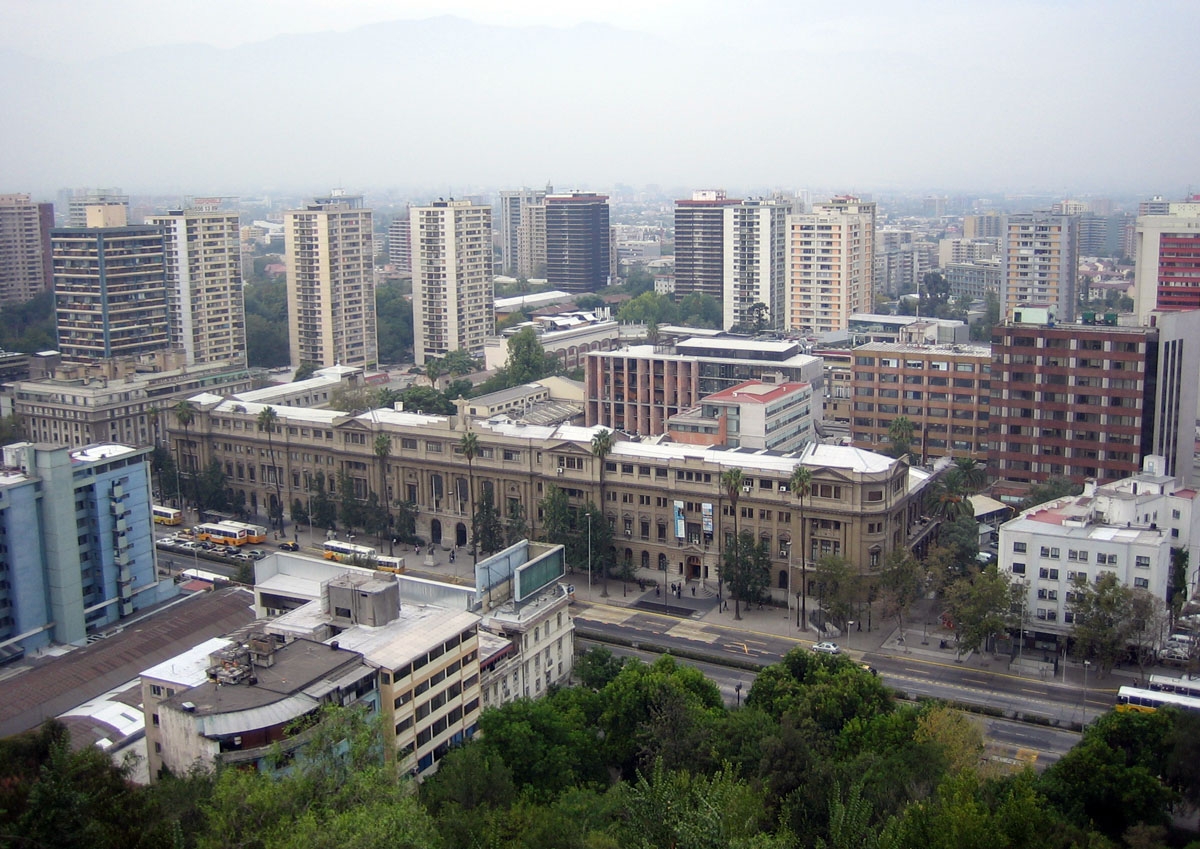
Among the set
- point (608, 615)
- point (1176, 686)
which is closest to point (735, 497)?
point (608, 615)

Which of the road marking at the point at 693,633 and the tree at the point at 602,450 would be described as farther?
the tree at the point at 602,450

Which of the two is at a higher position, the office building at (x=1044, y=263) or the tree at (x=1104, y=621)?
the office building at (x=1044, y=263)

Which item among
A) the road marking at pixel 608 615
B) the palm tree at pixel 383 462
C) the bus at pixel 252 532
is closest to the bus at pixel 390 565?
the palm tree at pixel 383 462

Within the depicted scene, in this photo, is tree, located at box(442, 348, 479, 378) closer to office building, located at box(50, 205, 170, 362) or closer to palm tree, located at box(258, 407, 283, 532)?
office building, located at box(50, 205, 170, 362)

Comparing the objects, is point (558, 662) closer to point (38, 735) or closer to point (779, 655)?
point (779, 655)

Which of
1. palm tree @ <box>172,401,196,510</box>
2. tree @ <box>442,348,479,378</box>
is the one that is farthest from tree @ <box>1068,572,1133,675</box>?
tree @ <box>442,348,479,378</box>

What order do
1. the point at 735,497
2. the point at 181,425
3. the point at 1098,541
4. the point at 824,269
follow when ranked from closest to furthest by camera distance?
1. the point at 1098,541
2. the point at 735,497
3. the point at 181,425
4. the point at 824,269

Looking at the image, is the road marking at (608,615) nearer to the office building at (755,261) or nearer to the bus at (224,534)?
the bus at (224,534)

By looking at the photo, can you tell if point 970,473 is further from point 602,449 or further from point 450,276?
point 450,276
